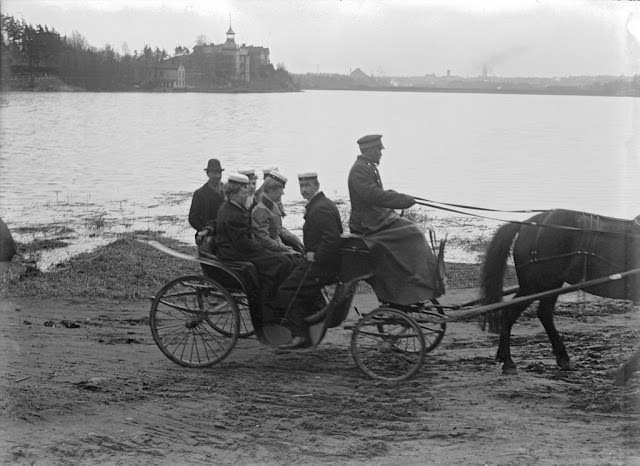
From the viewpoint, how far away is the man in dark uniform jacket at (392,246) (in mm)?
7723

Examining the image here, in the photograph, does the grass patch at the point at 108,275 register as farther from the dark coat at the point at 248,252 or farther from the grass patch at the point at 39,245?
the dark coat at the point at 248,252

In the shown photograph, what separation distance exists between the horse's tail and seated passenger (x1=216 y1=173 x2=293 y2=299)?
1.96 meters

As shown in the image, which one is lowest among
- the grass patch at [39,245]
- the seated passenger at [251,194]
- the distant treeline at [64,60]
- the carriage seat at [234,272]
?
the grass patch at [39,245]

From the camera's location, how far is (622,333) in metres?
9.30

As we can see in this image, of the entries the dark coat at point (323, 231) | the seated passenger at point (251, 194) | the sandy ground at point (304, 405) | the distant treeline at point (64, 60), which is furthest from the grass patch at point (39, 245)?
the distant treeline at point (64, 60)

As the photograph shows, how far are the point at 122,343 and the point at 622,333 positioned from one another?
18.0 feet

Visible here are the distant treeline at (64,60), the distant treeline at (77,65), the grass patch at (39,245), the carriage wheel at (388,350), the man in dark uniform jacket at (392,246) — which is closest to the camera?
the carriage wheel at (388,350)

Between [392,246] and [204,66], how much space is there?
5904 centimetres

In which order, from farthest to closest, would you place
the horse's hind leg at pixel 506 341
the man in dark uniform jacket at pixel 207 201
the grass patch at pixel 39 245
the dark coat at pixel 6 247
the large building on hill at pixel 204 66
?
the large building on hill at pixel 204 66 → the grass patch at pixel 39 245 → the dark coat at pixel 6 247 → the man in dark uniform jacket at pixel 207 201 → the horse's hind leg at pixel 506 341

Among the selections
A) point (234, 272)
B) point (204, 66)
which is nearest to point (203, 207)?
point (234, 272)

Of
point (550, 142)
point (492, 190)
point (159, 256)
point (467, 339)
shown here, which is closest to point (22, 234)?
point (159, 256)

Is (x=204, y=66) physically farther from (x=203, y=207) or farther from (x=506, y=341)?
(x=506, y=341)

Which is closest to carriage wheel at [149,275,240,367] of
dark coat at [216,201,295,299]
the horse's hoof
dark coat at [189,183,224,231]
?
dark coat at [216,201,295,299]

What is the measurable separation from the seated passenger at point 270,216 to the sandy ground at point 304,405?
3.90ft
